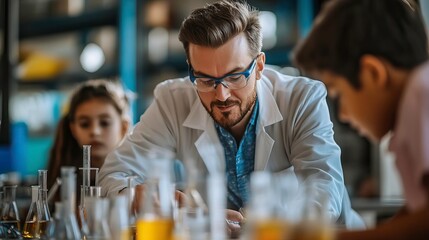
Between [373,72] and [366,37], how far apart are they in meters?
0.07

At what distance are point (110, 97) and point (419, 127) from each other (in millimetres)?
2381

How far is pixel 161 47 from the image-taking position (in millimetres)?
5961

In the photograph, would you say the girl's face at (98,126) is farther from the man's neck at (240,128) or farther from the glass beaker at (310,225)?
the glass beaker at (310,225)

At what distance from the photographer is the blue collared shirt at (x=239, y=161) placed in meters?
2.52

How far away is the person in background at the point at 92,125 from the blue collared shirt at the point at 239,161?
0.89m

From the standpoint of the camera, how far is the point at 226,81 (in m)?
2.28

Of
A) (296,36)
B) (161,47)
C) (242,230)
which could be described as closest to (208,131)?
(242,230)

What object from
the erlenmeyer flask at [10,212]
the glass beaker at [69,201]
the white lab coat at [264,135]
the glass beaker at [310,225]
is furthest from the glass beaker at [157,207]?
the white lab coat at [264,135]

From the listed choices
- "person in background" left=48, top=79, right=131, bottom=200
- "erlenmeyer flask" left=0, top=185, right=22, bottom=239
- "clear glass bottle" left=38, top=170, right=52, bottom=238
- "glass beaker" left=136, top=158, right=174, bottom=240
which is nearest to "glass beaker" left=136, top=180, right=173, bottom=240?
"glass beaker" left=136, top=158, right=174, bottom=240

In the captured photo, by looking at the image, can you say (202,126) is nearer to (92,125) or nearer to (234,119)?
(234,119)

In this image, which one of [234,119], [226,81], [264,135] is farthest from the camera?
[264,135]

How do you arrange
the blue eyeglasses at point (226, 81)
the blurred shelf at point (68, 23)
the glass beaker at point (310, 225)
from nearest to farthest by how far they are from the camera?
the glass beaker at point (310, 225), the blue eyeglasses at point (226, 81), the blurred shelf at point (68, 23)

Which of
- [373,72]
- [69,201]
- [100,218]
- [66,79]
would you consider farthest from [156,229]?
[66,79]

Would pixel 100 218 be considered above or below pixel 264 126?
Result: below
